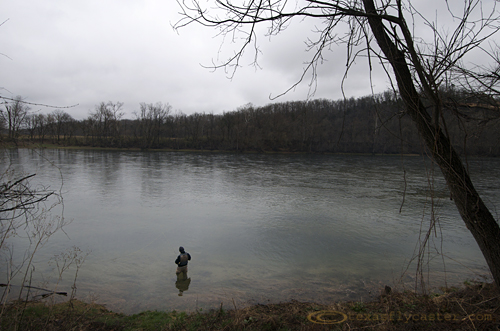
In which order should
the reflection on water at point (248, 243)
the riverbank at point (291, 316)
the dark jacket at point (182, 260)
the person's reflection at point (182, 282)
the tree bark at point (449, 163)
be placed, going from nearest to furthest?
the tree bark at point (449, 163), the riverbank at point (291, 316), the reflection on water at point (248, 243), the person's reflection at point (182, 282), the dark jacket at point (182, 260)

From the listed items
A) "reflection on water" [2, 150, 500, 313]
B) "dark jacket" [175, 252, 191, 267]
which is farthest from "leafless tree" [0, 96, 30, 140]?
"dark jacket" [175, 252, 191, 267]

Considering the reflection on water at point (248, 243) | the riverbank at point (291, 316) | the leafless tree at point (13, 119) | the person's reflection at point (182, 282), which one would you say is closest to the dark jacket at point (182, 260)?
the person's reflection at point (182, 282)

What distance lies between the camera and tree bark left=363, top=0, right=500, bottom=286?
9.67 feet

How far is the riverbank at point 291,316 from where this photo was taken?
341 centimetres

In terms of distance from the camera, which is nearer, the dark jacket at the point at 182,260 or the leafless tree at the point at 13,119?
the leafless tree at the point at 13,119

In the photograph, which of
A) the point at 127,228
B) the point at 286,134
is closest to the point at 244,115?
the point at 286,134

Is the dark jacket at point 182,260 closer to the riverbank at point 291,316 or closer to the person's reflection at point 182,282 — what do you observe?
the person's reflection at point 182,282

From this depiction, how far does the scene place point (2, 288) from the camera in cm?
668

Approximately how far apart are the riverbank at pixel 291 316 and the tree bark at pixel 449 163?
0.68 meters

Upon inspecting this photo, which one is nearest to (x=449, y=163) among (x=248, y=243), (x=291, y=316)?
(x=291, y=316)

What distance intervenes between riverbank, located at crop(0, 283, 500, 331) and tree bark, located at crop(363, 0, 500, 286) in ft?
2.22

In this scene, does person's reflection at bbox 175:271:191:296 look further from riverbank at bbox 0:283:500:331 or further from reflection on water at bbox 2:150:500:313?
riverbank at bbox 0:283:500:331

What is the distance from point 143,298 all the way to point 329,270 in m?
4.92

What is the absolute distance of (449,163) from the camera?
2.91 m
